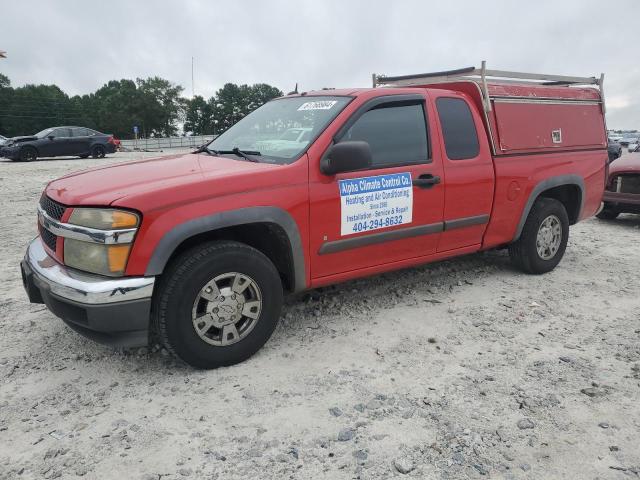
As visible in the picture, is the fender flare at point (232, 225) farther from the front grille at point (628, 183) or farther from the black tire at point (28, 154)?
the black tire at point (28, 154)

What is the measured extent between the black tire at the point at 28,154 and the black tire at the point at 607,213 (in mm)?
18478

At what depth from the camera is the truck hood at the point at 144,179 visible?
295 cm

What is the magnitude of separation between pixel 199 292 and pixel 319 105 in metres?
1.75

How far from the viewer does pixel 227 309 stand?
3.24 metres

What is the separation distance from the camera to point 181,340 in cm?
308

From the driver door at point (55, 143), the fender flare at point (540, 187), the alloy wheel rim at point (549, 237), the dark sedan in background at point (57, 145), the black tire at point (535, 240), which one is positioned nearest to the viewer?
the fender flare at point (540, 187)

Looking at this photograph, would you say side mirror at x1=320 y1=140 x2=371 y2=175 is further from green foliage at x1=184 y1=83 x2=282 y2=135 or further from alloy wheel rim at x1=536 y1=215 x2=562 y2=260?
green foliage at x1=184 y1=83 x2=282 y2=135

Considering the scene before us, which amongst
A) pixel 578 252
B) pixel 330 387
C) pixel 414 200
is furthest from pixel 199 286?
pixel 578 252

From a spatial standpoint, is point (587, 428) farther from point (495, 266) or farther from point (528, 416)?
point (495, 266)

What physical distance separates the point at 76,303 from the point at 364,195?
6.44 ft

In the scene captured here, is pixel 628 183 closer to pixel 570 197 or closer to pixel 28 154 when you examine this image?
pixel 570 197

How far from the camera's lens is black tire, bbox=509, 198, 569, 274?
5.03m

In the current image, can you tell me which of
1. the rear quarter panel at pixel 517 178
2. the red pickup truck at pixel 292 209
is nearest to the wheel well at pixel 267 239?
the red pickup truck at pixel 292 209

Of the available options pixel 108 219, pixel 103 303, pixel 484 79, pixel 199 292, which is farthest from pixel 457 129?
pixel 103 303
